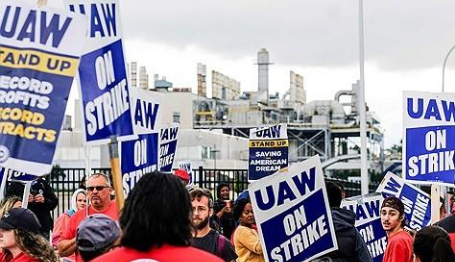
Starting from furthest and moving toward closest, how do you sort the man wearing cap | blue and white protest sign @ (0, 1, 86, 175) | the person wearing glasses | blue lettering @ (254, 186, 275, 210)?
the person wearing glasses, blue lettering @ (254, 186, 275, 210), blue and white protest sign @ (0, 1, 86, 175), the man wearing cap

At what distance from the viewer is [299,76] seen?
99.2 metres

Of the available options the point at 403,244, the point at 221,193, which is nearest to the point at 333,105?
the point at 221,193

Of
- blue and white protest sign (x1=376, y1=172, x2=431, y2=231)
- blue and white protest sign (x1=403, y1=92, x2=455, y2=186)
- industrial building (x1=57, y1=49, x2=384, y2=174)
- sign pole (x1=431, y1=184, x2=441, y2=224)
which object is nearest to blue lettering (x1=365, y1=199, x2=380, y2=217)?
blue and white protest sign (x1=376, y1=172, x2=431, y2=231)

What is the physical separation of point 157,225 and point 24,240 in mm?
2342

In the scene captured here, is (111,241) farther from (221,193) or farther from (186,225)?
(221,193)

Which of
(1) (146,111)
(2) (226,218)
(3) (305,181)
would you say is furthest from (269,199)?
(2) (226,218)

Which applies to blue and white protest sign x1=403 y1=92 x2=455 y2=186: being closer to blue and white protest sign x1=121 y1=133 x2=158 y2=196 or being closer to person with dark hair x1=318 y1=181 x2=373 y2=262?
person with dark hair x1=318 y1=181 x2=373 y2=262

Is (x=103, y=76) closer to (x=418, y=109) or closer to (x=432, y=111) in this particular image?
(x=418, y=109)

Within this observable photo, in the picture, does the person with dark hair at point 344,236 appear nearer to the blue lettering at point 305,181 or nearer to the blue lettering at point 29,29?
the blue lettering at point 305,181

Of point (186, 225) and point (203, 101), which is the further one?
point (203, 101)

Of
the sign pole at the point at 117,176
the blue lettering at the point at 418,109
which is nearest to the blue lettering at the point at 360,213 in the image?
the blue lettering at the point at 418,109

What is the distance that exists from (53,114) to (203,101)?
259 ft

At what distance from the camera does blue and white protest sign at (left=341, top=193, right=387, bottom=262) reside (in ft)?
41.0

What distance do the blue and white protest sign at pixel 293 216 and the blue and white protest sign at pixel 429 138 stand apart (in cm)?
430
